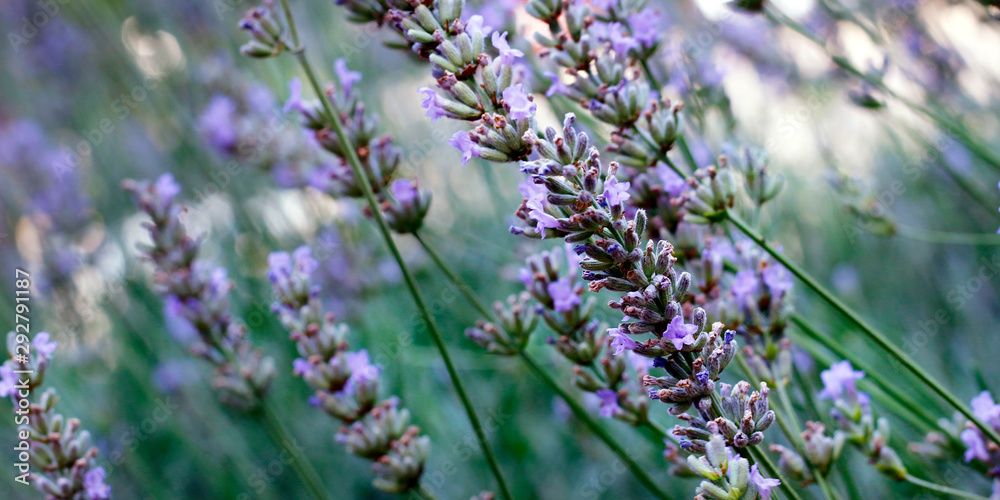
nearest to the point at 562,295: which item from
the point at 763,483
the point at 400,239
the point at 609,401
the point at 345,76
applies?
the point at 609,401

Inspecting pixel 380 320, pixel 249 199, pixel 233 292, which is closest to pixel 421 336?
pixel 380 320

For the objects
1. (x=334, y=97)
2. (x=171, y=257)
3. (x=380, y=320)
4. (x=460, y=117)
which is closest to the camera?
(x=460, y=117)

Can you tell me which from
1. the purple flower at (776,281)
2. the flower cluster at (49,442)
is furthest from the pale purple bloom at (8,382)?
the purple flower at (776,281)

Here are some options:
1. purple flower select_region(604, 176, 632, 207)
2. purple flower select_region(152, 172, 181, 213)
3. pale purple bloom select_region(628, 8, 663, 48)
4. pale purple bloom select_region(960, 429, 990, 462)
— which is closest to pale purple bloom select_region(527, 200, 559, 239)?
purple flower select_region(604, 176, 632, 207)

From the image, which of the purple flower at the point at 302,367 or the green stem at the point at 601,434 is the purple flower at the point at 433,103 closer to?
the green stem at the point at 601,434

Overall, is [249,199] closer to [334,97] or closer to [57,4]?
[57,4]

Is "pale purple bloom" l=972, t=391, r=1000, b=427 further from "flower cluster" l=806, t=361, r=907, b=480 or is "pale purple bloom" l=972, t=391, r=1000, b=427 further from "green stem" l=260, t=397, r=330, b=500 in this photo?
"green stem" l=260, t=397, r=330, b=500

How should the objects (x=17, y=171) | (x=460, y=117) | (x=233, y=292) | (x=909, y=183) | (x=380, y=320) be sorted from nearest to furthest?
1. (x=460, y=117)
2. (x=380, y=320)
3. (x=909, y=183)
4. (x=233, y=292)
5. (x=17, y=171)
